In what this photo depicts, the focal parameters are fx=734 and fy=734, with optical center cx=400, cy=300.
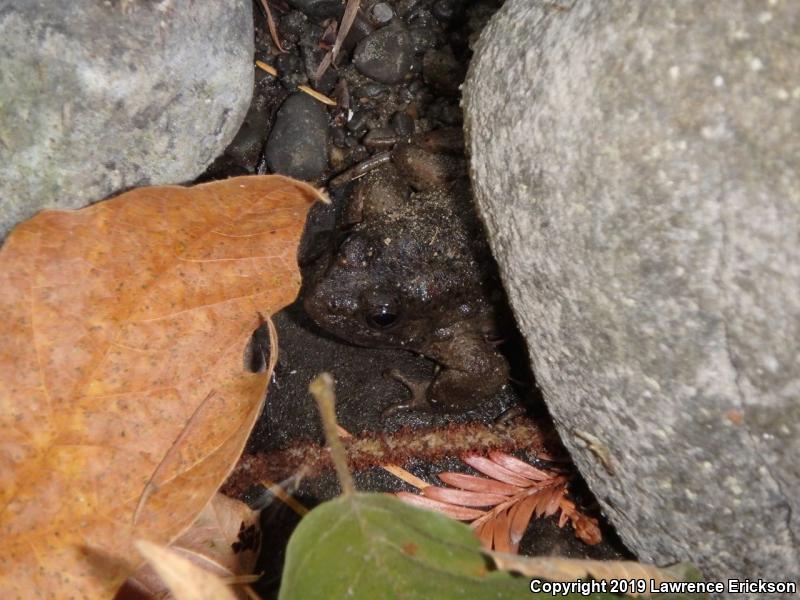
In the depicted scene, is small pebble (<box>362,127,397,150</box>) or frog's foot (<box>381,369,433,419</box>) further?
small pebble (<box>362,127,397,150</box>)

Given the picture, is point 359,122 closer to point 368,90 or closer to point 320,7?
point 368,90

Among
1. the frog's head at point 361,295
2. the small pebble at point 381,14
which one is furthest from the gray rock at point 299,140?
the small pebble at point 381,14

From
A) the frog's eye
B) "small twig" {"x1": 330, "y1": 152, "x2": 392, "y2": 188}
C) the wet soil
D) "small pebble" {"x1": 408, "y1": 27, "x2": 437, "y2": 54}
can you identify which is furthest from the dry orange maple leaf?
"small pebble" {"x1": 408, "y1": 27, "x2": 437, "y2": 54}

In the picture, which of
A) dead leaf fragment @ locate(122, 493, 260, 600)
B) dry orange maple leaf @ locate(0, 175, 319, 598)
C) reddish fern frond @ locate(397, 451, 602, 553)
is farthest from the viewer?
reddish fern frond @ locate(397, 451, 602, 553)

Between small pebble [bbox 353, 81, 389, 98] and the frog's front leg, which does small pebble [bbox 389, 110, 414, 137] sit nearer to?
small pebble [bbox 353, 81, 389, 98]

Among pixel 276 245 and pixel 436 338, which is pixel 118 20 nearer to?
pixel 276 245
